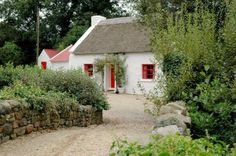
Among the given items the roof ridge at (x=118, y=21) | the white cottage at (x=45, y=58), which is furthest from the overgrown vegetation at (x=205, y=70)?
the white cottage at (x=45, y=58)

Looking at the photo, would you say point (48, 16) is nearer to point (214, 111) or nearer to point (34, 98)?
point (34, 98)

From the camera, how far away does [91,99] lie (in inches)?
489

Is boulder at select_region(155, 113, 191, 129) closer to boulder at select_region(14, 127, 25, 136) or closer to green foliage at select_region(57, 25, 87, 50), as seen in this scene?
boulder at select_region(14, 127, 25, 136)

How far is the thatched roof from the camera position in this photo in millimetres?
24969

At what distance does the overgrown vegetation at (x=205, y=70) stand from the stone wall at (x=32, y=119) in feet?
10.3

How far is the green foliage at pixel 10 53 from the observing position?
36.8 metres

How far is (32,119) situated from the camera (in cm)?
916

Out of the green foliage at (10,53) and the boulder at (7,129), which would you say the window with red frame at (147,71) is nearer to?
the boulder at (7,129)

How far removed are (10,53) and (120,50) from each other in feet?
55.9

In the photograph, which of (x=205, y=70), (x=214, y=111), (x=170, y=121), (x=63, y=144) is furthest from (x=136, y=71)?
(x=170, y=121)

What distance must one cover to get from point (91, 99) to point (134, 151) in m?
8.70

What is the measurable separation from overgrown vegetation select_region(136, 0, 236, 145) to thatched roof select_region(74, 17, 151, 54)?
1338cm

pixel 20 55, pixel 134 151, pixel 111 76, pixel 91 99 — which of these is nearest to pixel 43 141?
pixel 91 99

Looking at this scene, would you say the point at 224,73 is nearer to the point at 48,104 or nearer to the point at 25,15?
the point at 48,104
